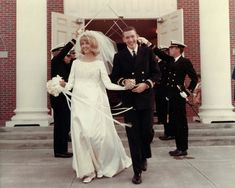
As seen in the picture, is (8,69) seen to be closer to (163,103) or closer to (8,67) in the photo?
(8,67)

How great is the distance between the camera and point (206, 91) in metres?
10.1

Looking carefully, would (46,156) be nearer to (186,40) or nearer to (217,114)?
(217,114)

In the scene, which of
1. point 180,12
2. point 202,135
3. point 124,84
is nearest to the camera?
point 124,84

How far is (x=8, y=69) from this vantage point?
41.5ft

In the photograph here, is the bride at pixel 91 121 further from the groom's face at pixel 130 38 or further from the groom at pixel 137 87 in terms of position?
the groom's face at pixel 130 38

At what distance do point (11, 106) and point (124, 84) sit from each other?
8.05 meters

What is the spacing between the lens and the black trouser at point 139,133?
5.21 meters

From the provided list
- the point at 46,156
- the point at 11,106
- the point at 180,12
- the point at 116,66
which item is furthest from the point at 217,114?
the point at 11,106

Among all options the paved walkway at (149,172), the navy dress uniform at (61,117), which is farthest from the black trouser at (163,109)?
the navy dress uniform at (61,117)

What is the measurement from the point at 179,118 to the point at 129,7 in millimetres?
6556

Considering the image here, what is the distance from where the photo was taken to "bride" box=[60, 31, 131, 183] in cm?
543

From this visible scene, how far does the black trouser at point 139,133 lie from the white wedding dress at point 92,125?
39 centimetres

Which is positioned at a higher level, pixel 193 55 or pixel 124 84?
pixel 193 55

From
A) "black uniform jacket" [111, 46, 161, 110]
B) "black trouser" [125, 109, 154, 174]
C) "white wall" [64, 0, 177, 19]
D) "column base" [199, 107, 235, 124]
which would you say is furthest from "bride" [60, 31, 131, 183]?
"white wall" [64, 0, 177, 19]
